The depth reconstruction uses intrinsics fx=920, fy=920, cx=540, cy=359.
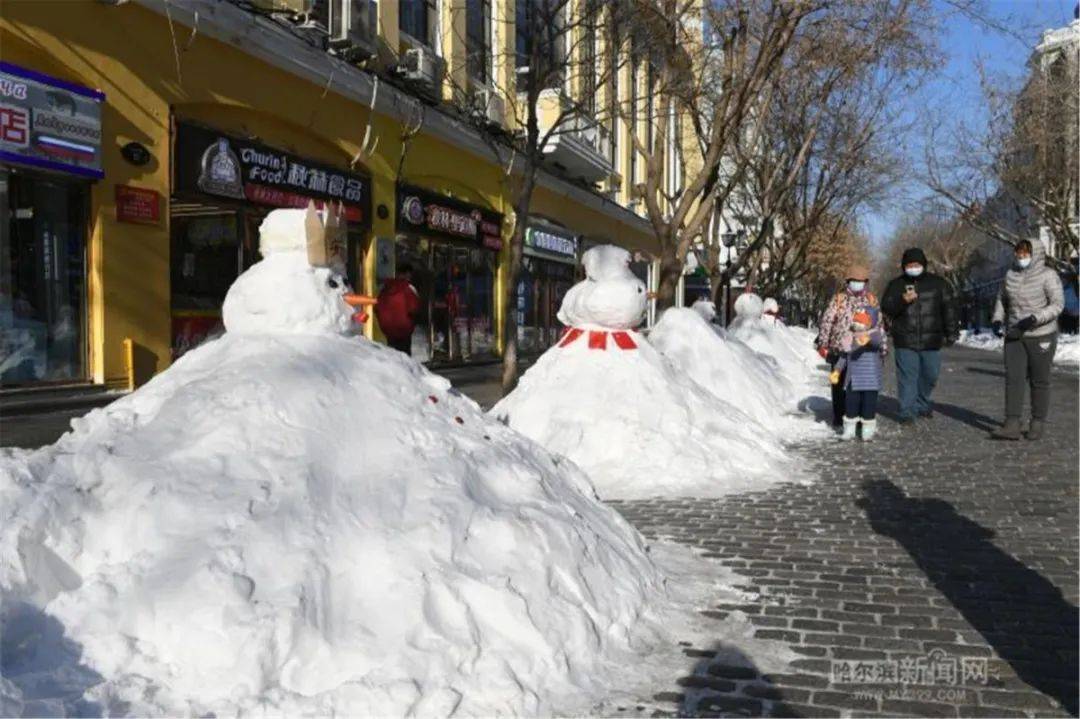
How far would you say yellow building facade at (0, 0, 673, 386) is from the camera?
812 cm

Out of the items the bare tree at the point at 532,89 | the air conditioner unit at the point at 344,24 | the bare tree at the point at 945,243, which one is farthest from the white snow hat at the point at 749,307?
the bare tree at the point at 945,243

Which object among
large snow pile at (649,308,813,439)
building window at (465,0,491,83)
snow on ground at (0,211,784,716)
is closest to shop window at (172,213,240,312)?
large snow pile at (649,308,813,439)

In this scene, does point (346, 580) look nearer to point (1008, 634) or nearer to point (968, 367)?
point (1008, 634)

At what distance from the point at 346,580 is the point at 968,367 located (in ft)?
73.3

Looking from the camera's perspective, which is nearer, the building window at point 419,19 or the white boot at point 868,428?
the white boot at point 868,428

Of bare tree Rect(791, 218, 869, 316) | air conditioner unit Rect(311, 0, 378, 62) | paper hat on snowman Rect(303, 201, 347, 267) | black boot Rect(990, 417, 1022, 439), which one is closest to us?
paper hat on snowman Rect(303, 201, 347, 267)

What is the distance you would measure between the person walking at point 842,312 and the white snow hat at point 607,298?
250 cm

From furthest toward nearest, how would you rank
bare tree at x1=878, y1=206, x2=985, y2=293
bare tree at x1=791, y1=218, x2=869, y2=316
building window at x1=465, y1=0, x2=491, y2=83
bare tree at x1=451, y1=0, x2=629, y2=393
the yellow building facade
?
bare tree at x1=878, y1=206, x2=985, y2=293
bare tree at x1=791, y1=218, x2=869, y2=316
building window at x1=465, y1=0, x2=491, y2=83
bare tree at x1=451, y1=0, x2=629, y2=393
the yellow building facade

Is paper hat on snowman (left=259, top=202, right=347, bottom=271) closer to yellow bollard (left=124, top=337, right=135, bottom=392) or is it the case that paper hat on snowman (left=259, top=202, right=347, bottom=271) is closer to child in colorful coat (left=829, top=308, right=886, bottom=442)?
yellow bollard (left=124, top=337, right=135, bottom=392)

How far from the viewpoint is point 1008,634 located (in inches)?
155

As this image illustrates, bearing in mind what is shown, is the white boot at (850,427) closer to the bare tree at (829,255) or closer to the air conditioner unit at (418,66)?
the air conditioner unit at (418,66)

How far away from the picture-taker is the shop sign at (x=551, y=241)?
64.4 ft

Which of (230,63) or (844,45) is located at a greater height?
(844,45)

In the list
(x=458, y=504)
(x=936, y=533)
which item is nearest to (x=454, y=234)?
(x=936, y=533)
